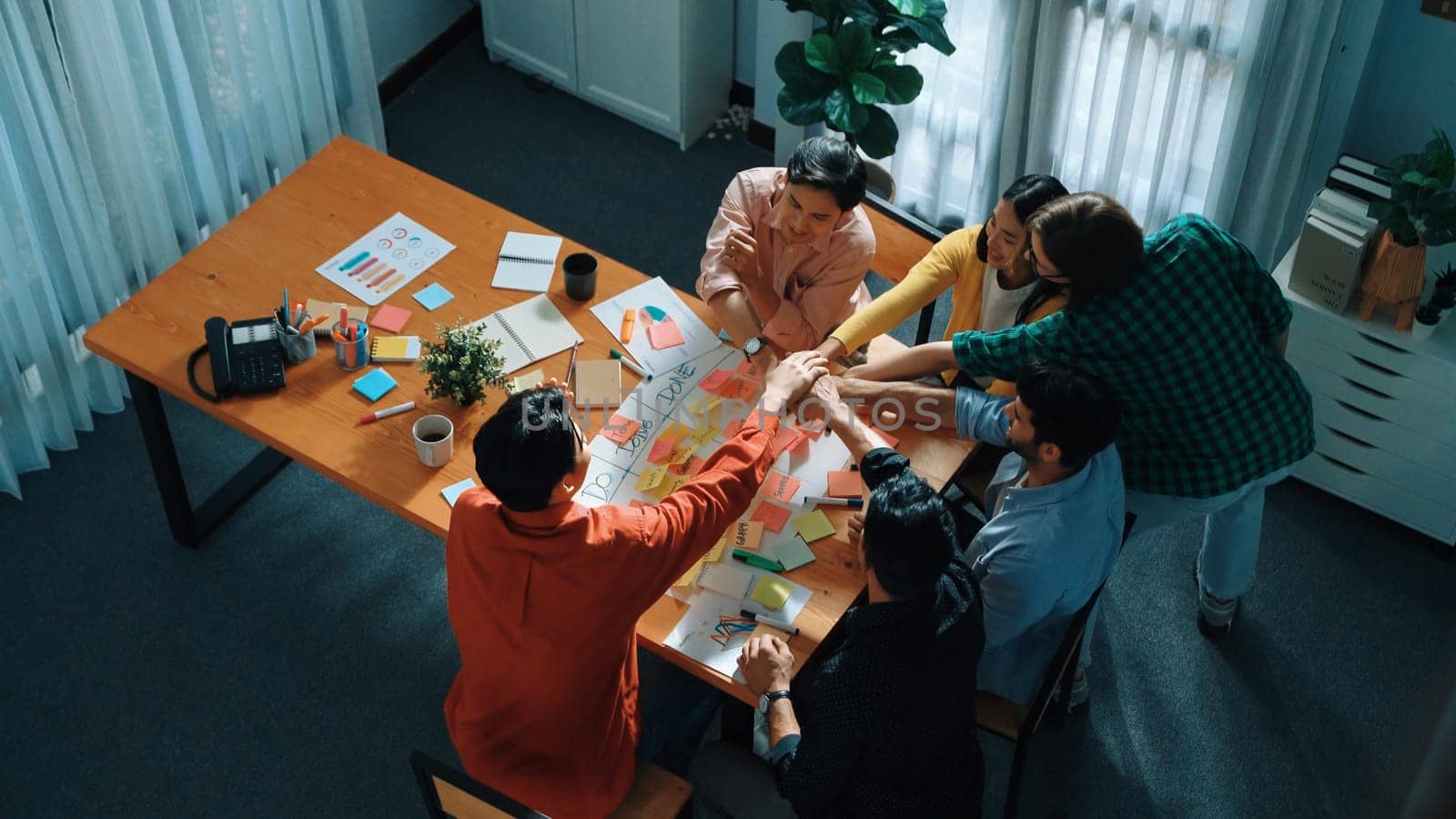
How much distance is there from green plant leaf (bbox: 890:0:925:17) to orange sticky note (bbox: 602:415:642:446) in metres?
1.69

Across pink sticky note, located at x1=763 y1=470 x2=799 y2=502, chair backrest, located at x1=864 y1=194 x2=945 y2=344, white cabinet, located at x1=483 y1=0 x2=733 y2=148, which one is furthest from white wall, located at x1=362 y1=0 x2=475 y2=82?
pink sticky note, located at x1=763 y1=470 x2=799 y2=502

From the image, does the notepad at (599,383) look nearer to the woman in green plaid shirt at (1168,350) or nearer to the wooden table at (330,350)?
the wooden table at (330,350)

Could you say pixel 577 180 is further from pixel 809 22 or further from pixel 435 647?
pixel 435 647

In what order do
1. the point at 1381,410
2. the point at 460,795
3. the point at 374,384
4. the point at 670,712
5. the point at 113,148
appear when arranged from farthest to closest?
the point at 113,148 < the point at 1381,410 < the point at 374,384 < the point at 670,712 < the point at 460,795

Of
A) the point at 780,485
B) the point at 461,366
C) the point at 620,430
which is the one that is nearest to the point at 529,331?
the point at 461,366

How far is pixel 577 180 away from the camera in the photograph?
4707 mm

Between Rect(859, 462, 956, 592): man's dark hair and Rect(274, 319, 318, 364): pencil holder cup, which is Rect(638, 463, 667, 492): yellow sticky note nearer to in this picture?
Rect(859, 462, 956, 592): man's dark hair

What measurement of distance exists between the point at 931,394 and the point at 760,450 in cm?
51

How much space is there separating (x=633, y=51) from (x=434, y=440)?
7.96ft

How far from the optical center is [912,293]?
294 centimetres

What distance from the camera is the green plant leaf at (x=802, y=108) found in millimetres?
3850

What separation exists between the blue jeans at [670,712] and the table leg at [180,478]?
54.8 inches

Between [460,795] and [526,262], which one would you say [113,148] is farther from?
[460,795]

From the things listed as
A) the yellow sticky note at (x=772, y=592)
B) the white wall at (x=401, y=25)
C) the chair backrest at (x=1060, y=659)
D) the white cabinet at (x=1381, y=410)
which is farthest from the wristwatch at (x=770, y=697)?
the white wall at (x=401, y=25)
